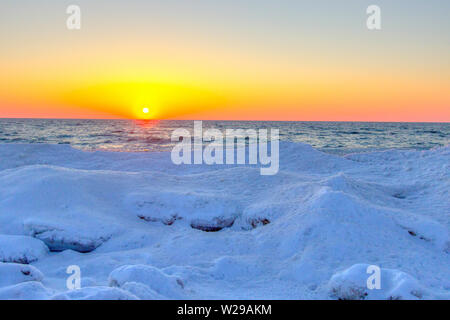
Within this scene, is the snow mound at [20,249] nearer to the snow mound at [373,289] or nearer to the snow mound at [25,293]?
the snow mound at [25,293]

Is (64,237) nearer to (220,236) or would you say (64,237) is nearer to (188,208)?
(188,208)

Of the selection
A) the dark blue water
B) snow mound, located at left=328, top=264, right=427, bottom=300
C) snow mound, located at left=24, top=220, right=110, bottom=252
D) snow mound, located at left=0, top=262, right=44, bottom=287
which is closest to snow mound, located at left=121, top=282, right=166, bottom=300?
snow mound, located at left=0, top=262, right=44, bottom=287

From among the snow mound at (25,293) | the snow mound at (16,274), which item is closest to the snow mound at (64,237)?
the snow mound at (16,274)

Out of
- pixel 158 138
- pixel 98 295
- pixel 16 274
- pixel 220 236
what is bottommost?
pixel 220 236

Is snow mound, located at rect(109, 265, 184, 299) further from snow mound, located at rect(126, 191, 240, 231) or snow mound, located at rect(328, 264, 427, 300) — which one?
snow mound, located at rect(126, 191, 240, 231)

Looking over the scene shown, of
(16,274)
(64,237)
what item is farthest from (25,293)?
(64,237)
